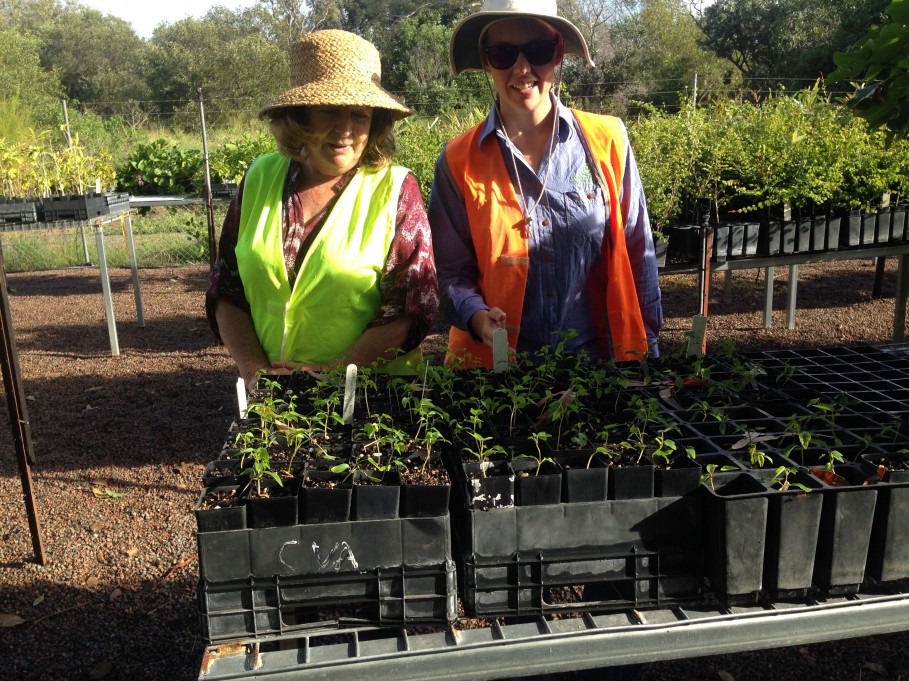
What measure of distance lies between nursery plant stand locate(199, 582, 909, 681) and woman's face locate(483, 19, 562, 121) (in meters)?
1.51

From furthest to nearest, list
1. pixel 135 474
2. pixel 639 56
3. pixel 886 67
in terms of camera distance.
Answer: pixel 639 56 → pixel 135 474 → pixel 886 67

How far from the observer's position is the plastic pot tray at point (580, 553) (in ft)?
4.47

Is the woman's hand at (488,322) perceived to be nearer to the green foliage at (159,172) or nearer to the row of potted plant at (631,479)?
the row of potted plant at (631,479)

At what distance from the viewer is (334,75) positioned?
216cm

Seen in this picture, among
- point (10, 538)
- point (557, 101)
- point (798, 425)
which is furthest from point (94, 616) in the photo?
point (798, 425)

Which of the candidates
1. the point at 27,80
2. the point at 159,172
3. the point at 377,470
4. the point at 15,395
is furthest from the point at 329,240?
the point at 27,80

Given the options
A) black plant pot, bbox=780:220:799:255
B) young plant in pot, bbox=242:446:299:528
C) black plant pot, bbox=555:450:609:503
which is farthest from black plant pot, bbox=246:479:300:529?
black plant pot, bbox=780:220:799:255

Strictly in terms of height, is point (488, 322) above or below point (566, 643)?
above

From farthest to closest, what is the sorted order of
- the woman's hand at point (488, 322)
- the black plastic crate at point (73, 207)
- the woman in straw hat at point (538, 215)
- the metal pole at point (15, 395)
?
the black plastic crate at point (73, 207), the metal pole at point (15, 395), the woman in straw hat at point (538, 215), the woman's hand at point (488, 322)

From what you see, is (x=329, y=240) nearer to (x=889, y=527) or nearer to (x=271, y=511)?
(x=271, y=511)

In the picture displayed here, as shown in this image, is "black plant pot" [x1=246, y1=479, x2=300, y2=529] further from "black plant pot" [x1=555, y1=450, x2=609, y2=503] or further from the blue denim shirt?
the blue denim shirt

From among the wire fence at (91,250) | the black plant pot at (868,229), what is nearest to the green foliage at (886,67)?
the black plant pot at (868,229)

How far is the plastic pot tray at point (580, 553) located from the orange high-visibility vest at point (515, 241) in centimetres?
92

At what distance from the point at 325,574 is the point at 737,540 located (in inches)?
27.0
